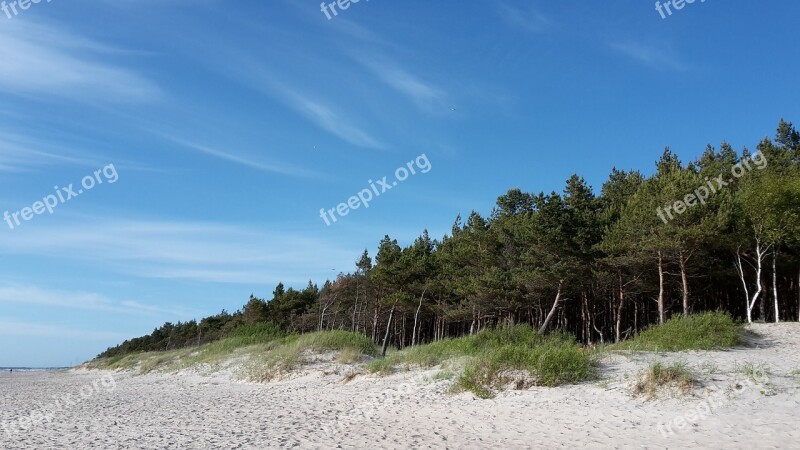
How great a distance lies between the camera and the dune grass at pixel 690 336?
19609 mm

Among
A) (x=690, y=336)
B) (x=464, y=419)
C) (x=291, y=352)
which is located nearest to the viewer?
(x=464, y=419)

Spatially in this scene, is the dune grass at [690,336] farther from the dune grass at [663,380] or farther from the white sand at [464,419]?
the dune grass at [663,380]

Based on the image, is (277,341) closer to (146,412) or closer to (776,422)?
(146,412)

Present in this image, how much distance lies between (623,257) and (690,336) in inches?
461

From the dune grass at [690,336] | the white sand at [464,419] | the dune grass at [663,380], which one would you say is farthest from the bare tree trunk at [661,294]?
the dune grass at [663,380]

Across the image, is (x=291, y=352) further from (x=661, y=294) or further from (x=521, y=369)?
(x=661, y=294)

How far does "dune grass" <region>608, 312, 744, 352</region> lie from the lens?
64.3ft

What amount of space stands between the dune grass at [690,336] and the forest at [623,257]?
19.8 ft

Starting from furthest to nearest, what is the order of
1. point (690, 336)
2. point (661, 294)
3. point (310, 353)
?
point (661, 294) < point (310, 353) < point (690, 336)

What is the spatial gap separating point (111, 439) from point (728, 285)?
4352 centimetres

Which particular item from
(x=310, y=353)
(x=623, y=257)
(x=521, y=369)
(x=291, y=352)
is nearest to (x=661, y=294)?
(x=623, y=257)

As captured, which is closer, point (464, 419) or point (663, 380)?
point (464, 419)

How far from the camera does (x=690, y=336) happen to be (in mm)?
20359

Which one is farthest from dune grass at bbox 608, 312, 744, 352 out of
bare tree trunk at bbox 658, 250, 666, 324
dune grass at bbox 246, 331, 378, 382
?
dune grass at bbox 246, 331, 378, 382
